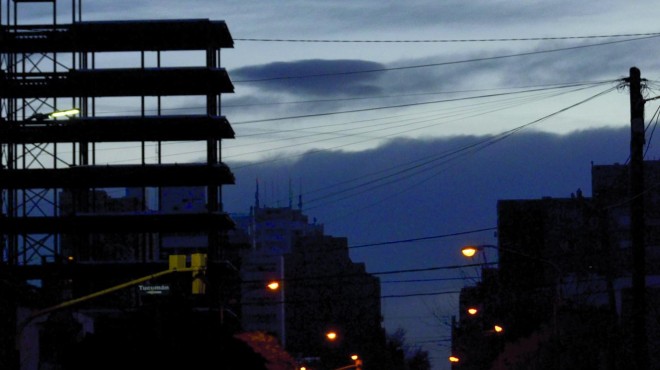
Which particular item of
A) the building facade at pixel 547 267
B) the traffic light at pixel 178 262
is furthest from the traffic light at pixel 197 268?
the building facade at pixel 547 267

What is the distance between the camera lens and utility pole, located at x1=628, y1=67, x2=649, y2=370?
4266cm

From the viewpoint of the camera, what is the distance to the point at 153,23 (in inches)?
4141

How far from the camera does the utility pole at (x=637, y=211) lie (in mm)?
42656

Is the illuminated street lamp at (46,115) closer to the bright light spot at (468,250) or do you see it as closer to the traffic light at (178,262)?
the traffic light at (178,262)

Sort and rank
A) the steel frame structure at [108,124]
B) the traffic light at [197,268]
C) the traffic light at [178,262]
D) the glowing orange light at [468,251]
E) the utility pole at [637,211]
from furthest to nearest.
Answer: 1. the steel frame structure at [108,124]
2. the glowing orange light at [468,251]
3. the utility pole at [637,211]
4. the traffic light at [178,262]
5. the traffic light at [197,268]

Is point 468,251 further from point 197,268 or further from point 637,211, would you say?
point 197,268

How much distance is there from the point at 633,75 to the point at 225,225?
63.5 m

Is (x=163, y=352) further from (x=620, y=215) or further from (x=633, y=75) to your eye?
(x=620, y=215)

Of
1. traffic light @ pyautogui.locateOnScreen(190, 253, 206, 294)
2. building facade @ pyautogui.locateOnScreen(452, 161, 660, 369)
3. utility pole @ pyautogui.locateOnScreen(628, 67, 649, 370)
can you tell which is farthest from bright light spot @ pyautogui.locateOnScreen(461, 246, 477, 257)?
building facade @ pyautogui.locateOnScreen(452, 161, 660, 369)

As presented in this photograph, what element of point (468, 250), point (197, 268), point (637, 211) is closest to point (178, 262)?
point (197, 268)

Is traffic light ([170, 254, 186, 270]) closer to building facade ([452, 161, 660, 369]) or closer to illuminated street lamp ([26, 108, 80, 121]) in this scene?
illuminated street lamp ([26, 108, 80, 121])

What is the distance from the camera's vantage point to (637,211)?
42.6 metres

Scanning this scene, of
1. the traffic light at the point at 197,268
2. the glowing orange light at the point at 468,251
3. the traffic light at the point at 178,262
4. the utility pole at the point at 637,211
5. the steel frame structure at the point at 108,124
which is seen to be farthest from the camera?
the steel frame structure at the point at 108,124

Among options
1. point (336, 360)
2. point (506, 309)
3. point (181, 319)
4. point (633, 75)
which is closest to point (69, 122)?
point (506, 309)
